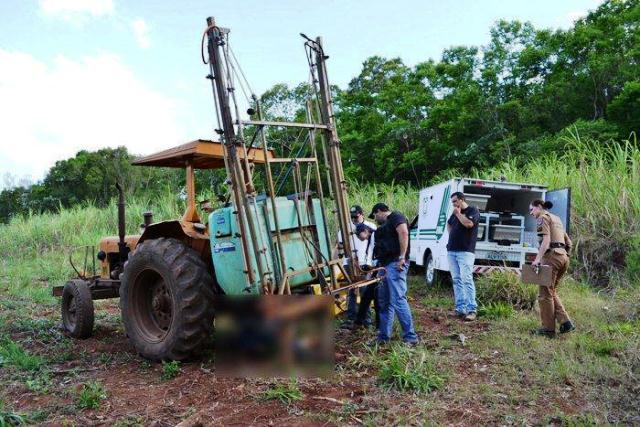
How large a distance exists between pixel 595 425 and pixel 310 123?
358 cm

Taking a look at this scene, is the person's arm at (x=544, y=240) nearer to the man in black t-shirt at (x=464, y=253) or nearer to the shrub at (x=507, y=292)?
the man in black t-shirt at (x=464, y=253)

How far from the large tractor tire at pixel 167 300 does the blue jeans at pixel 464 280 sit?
3.73 metres

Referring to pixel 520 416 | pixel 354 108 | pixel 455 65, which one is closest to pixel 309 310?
pixel 520 416

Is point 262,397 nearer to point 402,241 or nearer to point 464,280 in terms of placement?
point 402,241

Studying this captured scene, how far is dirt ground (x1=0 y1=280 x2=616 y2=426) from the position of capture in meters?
3.96

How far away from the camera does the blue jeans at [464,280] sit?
7367 mm

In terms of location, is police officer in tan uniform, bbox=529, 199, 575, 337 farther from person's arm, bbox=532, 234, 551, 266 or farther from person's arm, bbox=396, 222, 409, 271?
person's arm, bbox=396, 222, 409, 271

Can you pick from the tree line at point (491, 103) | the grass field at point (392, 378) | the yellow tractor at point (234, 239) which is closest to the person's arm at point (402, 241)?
the yellow tractor at point (234, 239)

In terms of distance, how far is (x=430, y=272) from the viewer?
10.3 meters

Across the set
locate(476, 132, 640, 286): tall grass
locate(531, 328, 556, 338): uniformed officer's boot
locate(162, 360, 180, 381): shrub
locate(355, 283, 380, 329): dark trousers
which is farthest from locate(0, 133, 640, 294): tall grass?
locate(162, 360, 180, 381): shrub

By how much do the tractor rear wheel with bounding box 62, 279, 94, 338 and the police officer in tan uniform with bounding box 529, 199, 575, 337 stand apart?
5.30m

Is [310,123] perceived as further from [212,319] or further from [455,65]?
[455,65]

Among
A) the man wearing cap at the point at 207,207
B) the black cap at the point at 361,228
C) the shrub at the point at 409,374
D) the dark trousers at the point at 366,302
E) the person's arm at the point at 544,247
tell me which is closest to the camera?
the shrub at the point at 409,374

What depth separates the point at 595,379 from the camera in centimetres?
466
